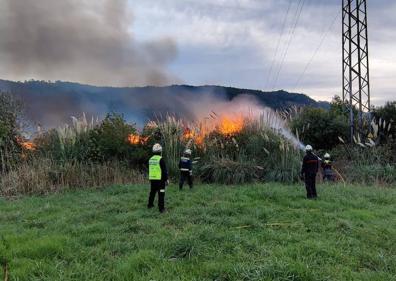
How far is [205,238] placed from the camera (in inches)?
234

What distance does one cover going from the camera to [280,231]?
6.63 meters

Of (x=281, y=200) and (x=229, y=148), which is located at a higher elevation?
(x=229, y=148)

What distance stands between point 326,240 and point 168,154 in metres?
7.94

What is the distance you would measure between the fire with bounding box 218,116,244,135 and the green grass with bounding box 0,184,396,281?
4683 millimetres

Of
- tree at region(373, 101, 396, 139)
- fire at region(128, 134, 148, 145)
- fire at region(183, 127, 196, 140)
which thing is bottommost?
fire at region(128, 134, 148, 145)

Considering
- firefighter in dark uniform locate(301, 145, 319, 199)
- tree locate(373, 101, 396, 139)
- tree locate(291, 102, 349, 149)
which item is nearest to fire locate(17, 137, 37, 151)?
firefighter in dark uniform locate(301, 145, 319, 199)

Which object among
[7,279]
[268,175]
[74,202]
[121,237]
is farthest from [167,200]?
[7,279]

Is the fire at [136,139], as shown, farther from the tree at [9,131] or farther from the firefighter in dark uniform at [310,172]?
the firefighter in dark uniform at [310,172]

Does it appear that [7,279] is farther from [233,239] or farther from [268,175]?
[268,175]

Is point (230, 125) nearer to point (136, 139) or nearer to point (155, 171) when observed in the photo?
point (136, 139)

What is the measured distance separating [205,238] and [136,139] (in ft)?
30.5

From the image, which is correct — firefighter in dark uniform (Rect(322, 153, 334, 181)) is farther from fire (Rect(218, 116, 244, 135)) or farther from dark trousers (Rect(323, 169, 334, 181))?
fire (Rect(218, 116, 244, 135))

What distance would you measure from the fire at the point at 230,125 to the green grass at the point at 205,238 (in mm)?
4683

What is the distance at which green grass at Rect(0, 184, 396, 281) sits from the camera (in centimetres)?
479
